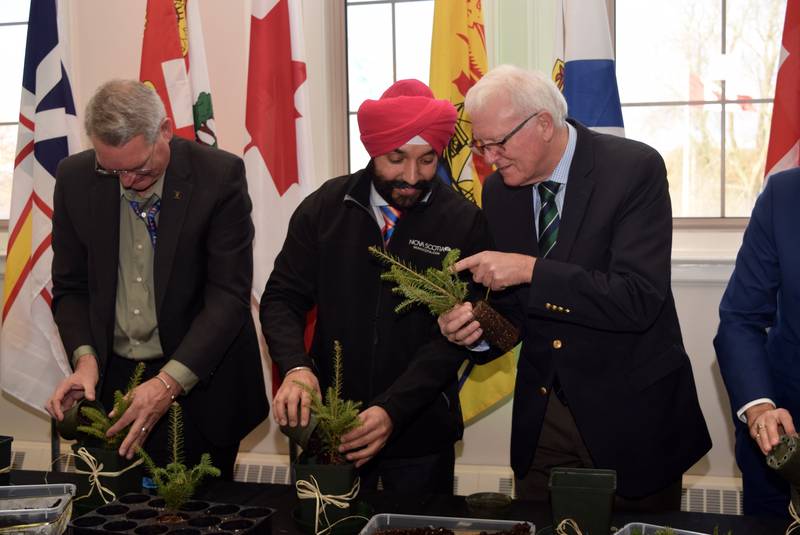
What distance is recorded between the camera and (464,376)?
3.86 m

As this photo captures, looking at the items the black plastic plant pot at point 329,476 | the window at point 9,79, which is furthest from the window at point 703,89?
the window at point 9,79

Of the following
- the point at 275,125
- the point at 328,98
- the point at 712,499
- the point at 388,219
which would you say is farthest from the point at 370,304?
the point at 712,499

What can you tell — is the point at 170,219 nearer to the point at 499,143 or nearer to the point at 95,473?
the point at 95,473

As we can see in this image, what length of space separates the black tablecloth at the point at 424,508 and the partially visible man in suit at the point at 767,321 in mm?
353

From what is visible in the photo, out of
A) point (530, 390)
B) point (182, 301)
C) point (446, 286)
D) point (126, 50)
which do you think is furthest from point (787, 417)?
point (126, 50)

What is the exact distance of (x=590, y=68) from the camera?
364 cm

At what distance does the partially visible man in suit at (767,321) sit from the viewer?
2238 millimetres

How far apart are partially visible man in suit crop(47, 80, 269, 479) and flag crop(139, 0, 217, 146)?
1.22 metres

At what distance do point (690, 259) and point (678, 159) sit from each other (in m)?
0.58

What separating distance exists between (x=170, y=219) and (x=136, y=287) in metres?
0.23

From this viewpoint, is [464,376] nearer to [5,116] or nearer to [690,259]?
[690,259]

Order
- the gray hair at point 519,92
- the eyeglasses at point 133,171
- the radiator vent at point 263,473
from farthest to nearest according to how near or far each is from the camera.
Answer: the radiator vent at point 263,473 → the eyeglasses at point 133,171 → the gray hair at point 519,92

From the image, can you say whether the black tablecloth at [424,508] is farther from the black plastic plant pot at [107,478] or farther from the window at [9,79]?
the window at [9,79]

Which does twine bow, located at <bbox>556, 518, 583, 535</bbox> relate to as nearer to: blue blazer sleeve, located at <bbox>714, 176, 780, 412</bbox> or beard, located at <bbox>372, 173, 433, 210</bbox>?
blue blazer sleeve, located at <bbox>714, 176, 780, 412</bbox>
